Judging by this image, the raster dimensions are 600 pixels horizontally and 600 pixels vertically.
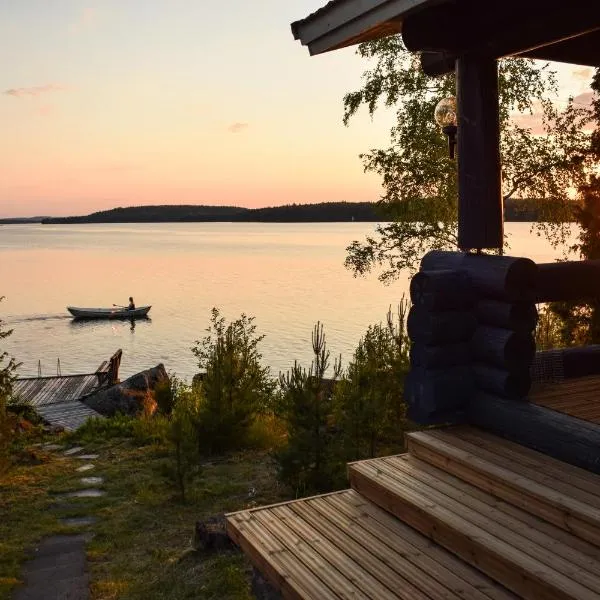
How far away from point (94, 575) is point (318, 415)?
103 inches

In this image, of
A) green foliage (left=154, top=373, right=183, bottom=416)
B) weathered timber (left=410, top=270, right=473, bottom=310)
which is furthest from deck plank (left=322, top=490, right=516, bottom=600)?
green foliage (left=154, top=373, right=183, bottom=416)

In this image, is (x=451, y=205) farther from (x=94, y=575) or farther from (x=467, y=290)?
(x=94, y=575)

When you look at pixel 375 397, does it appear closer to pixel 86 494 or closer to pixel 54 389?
pixel 86 494

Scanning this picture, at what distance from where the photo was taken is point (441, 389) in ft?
18.2

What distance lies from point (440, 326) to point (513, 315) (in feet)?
1.84

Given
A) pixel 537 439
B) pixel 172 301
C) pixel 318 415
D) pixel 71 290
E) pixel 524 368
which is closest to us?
pixel 537 439

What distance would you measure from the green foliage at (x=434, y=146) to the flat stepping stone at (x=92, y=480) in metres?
14.0

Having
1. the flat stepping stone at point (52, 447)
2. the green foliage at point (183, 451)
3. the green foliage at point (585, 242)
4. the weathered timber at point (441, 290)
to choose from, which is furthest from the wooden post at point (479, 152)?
the green foliage at point (585, 242)

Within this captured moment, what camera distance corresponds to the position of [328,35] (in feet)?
18.4

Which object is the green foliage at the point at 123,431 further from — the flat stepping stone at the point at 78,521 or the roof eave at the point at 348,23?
the roof eave at the point at 348,23

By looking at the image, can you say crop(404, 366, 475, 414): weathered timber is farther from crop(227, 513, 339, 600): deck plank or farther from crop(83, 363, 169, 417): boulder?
crop(83, 363, 169, 417): boulder

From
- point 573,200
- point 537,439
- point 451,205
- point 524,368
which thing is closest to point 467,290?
point 524,368

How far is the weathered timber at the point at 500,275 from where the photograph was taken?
521cm

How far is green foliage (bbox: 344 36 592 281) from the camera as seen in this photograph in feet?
67.8
